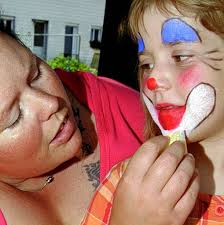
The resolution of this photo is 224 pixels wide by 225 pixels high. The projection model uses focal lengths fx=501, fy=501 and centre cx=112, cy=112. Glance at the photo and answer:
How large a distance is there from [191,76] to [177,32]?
0.37 ft

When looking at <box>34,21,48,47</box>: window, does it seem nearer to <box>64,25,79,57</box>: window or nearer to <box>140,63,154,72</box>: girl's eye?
<box>64,25,79,57</box>: window

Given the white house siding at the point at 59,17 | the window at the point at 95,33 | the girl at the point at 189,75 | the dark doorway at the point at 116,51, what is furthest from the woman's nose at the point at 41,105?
the window at the point at 95,33

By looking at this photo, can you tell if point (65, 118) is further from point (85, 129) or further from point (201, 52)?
point (201, 52)

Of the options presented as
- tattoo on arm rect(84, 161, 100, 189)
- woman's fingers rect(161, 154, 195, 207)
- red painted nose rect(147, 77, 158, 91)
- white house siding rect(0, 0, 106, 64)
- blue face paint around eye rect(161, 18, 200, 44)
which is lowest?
white house siding rect(0, 0, 106, 64)

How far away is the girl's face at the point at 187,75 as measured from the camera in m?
1.22

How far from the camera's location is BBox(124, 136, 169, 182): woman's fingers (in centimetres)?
108

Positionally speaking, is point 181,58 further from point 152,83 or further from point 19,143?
point 19,143

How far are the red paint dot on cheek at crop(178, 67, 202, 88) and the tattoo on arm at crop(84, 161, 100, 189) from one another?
471mm

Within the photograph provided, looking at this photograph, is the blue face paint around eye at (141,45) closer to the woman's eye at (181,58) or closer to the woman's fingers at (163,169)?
the woman's eye at (181,58)

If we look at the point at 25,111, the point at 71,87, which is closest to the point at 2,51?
the point at 25,111

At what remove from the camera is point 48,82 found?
1419 mm

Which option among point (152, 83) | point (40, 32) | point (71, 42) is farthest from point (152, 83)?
point (71, 42)

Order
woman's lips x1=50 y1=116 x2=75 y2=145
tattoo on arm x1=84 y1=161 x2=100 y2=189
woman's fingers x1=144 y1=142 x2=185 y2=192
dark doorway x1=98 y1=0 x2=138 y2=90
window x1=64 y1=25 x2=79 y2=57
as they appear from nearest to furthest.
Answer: woman's fingers x1=144 y1=142 x2=185 y2=192
woman's lips x1=50 y1=116 x2=75 y2=145
tattoo on arm x1=84 y1=161 x2=100 y2=189
dark doorway x1=98 y1=0 x2=138 y2=90
window x1=64 y1=25 x2=79 y2=57

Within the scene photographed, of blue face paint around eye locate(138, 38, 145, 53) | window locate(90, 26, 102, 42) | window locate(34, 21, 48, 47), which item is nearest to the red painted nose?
blue face paint around eye locate(138, 38, 145, 53)
